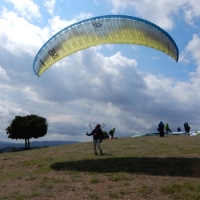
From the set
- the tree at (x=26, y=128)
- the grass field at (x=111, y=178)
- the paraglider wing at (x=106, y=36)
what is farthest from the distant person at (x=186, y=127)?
the tree at (x=26, y=128)

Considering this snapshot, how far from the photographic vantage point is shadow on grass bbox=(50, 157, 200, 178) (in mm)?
13805

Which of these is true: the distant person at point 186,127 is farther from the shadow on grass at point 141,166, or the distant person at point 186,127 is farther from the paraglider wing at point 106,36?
the shadow on grass at point 141,166

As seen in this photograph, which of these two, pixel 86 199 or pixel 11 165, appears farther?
pixel 11 165

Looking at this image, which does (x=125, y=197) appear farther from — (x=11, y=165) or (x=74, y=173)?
(x=11, y=165)

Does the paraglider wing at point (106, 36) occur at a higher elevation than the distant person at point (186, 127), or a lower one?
higher

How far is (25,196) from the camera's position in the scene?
36.9 ft

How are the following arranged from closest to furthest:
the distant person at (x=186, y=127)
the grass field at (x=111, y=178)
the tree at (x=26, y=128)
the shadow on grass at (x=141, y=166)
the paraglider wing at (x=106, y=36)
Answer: the grass field at (x=111, y=178), the shadow on grass at (x=141, y=166), the paraglider wing at (x=106, y=36), the distant person at (x=186, y=127), the tree at (x=26, y=128)

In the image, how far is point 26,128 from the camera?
59.8 meters

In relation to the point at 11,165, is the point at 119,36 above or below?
above

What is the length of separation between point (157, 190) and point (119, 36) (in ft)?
33.0

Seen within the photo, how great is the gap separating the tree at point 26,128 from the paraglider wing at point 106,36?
44.7m

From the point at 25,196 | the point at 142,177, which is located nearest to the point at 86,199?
the point at 25,196

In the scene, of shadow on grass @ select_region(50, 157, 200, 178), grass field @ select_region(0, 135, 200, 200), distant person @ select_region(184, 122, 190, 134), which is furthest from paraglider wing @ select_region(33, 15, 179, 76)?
distant person @ select_region(184, 122, 190, 134)

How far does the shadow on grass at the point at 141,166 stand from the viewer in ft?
45.3
